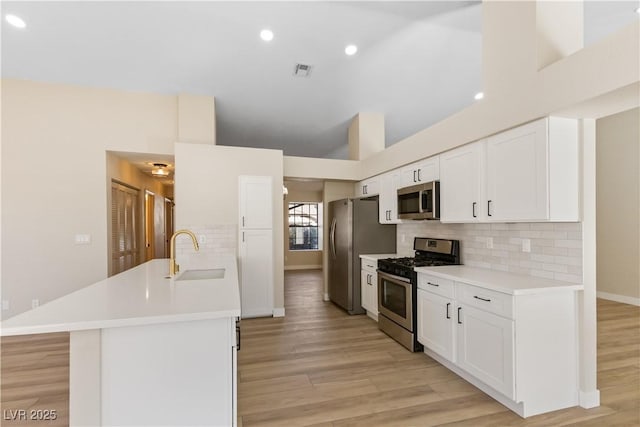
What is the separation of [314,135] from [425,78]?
2.48 m

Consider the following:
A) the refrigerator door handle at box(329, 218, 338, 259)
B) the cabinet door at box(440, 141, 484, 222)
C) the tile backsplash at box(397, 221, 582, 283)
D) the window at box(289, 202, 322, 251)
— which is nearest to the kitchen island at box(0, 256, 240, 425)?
the cabinet door at box(440, 141, 484, 222)

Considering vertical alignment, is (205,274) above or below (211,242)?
below

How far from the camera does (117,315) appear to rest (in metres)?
1.40

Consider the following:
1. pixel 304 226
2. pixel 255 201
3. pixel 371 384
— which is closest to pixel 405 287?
pixel 371 384

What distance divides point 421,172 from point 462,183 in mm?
702

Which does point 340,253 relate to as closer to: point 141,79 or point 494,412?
point 494,412

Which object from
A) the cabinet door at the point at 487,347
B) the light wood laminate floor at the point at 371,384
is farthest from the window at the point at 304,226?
the cabinet door at the point at 487,347

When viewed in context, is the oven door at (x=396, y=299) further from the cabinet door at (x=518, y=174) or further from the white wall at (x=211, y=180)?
the white wall at (x=211, y=180)

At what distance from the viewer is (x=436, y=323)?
2.85 m

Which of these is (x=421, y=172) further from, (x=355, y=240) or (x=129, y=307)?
(x=129, y=307)

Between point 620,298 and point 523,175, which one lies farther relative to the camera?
point 620,298

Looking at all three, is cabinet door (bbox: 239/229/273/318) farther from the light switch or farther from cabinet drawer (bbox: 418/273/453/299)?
cabinet drawer (bbox: 418/273/453/299)

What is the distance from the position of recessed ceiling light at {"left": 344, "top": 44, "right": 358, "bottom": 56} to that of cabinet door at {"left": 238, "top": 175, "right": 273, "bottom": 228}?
1.88 meters

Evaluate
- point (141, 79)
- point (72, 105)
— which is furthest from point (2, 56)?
point (141, 79)
